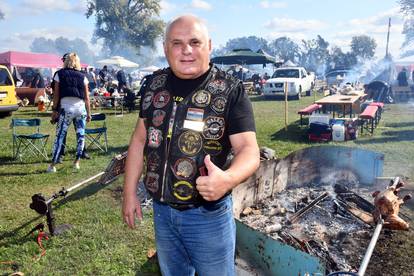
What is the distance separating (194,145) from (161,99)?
380mm

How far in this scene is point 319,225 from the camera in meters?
4.78

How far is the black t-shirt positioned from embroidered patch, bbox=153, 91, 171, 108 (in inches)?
1.6

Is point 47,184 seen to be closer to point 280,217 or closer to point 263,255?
point 280,217

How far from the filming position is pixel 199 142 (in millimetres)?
2059

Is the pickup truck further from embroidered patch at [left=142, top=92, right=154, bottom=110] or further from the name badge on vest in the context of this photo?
the name badge on vest

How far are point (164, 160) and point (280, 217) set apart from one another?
3.27 metres

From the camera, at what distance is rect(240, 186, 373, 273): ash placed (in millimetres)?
4059

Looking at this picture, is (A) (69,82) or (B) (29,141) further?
(B) (29,141)

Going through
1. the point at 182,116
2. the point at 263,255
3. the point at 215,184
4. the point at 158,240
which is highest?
the point at 182,116

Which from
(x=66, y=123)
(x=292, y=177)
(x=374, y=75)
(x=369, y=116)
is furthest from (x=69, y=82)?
(x=374, y=75)

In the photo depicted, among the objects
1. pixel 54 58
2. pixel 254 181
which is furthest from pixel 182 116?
pixel 54 58

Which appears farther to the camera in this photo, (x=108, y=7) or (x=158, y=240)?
(x=108, y=7)

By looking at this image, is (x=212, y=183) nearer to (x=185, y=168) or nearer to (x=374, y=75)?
(x=185, y=168)

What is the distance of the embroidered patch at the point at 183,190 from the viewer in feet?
6.76
